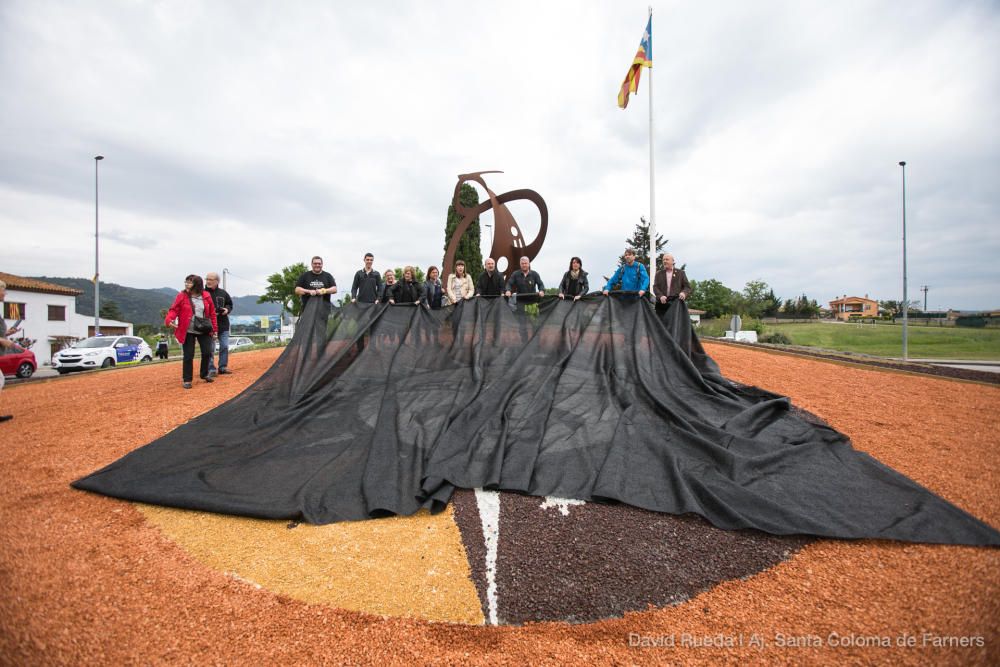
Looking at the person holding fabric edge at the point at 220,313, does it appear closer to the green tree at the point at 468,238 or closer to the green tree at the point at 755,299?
the green tree at the point at 468,238

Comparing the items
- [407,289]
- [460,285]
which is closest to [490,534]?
[407,289]

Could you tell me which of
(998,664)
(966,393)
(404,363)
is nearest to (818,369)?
(966,393)

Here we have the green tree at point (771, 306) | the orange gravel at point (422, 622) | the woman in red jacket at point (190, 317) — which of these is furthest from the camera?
the green tree at point (771, 306)

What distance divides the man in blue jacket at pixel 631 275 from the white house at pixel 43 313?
1407 inches

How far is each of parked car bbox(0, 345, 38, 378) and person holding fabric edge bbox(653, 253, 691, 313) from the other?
17484 millimetres

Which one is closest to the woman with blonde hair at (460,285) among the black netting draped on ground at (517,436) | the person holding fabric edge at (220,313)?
the black netting draped on ground at (517,436)

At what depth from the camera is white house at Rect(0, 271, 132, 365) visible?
25125 millimetres

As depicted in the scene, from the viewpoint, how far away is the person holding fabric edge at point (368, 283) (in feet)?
22.3

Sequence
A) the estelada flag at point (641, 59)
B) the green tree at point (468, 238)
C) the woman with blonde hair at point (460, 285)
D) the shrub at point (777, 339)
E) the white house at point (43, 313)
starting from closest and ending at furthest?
the woman with blonde hair at point (460, 285)
the estelada flag at point (641, 59)
the shrub at point (777, 339)
the green tree at point (468, 238)
the white house at point (43, 313)

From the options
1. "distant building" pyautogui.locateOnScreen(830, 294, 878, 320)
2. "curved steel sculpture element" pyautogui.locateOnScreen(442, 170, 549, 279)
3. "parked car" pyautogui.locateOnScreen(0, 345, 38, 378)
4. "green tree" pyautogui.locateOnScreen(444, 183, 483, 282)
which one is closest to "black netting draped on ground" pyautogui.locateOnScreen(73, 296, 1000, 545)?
"curved steel sculpture element" pyautogui.locateOnScreen(442, 170, 549, 279)

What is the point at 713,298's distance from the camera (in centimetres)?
5200

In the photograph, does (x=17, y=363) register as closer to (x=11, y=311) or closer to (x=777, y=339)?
(x=11, y=311)

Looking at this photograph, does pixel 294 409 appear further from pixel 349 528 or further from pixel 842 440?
pixel 842 440

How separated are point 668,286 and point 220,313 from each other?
769 centimetres
